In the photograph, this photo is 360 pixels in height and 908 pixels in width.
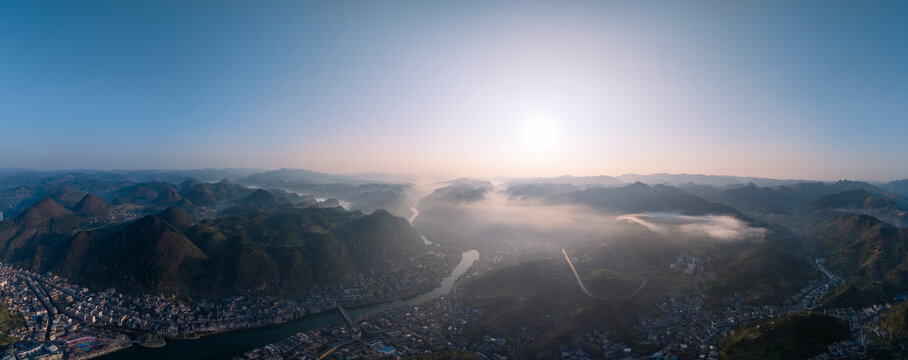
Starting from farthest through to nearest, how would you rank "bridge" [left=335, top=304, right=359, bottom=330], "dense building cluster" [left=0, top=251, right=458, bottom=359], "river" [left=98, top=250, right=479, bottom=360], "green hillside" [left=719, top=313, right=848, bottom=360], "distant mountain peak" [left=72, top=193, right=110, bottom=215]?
"distant mountain peak" [left=72, top=193, right=110, bottom=215] < "bridge" [left=335, top=304, right=359, bottom=330] < "river" [left=98, top=250, right=479, bottom=360] < "dense building cluster" [left=0, top=251, right=458, bottom=359] < "green hillside" [left=719, top=313, right=848, bottom=360]

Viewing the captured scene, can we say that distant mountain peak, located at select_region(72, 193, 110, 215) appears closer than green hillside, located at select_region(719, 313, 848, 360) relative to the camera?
No

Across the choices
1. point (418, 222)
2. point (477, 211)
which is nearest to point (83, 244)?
point (418, 222)

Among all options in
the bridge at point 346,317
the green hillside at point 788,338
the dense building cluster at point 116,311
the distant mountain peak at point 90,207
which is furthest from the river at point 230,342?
the distant mountain peak at point 90,207

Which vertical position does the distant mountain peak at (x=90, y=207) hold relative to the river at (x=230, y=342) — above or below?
above

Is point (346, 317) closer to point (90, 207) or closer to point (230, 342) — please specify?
point (230, 342)

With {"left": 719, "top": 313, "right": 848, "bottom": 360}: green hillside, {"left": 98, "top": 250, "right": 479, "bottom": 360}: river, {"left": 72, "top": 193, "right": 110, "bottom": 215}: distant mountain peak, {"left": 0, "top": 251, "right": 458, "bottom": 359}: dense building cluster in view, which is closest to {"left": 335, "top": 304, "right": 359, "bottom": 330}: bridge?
{"left": 98, "top": 250, "right": 479, "bottom": 360}: river

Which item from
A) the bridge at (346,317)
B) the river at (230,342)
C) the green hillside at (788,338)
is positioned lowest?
the river at (230,342)

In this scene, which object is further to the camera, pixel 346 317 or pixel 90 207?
pixel 90 207

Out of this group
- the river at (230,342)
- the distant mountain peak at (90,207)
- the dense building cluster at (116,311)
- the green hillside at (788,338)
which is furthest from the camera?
the distant mountain peak at (90,207)

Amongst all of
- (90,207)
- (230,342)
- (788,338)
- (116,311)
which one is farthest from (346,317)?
(90,207)

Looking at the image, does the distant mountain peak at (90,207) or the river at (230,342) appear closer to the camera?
the river at (230,342)

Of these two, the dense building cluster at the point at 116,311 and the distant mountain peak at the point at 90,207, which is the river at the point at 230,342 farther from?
the distant mountain peak at the point at 90,207

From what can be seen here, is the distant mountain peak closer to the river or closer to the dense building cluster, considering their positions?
the dense building cluster
